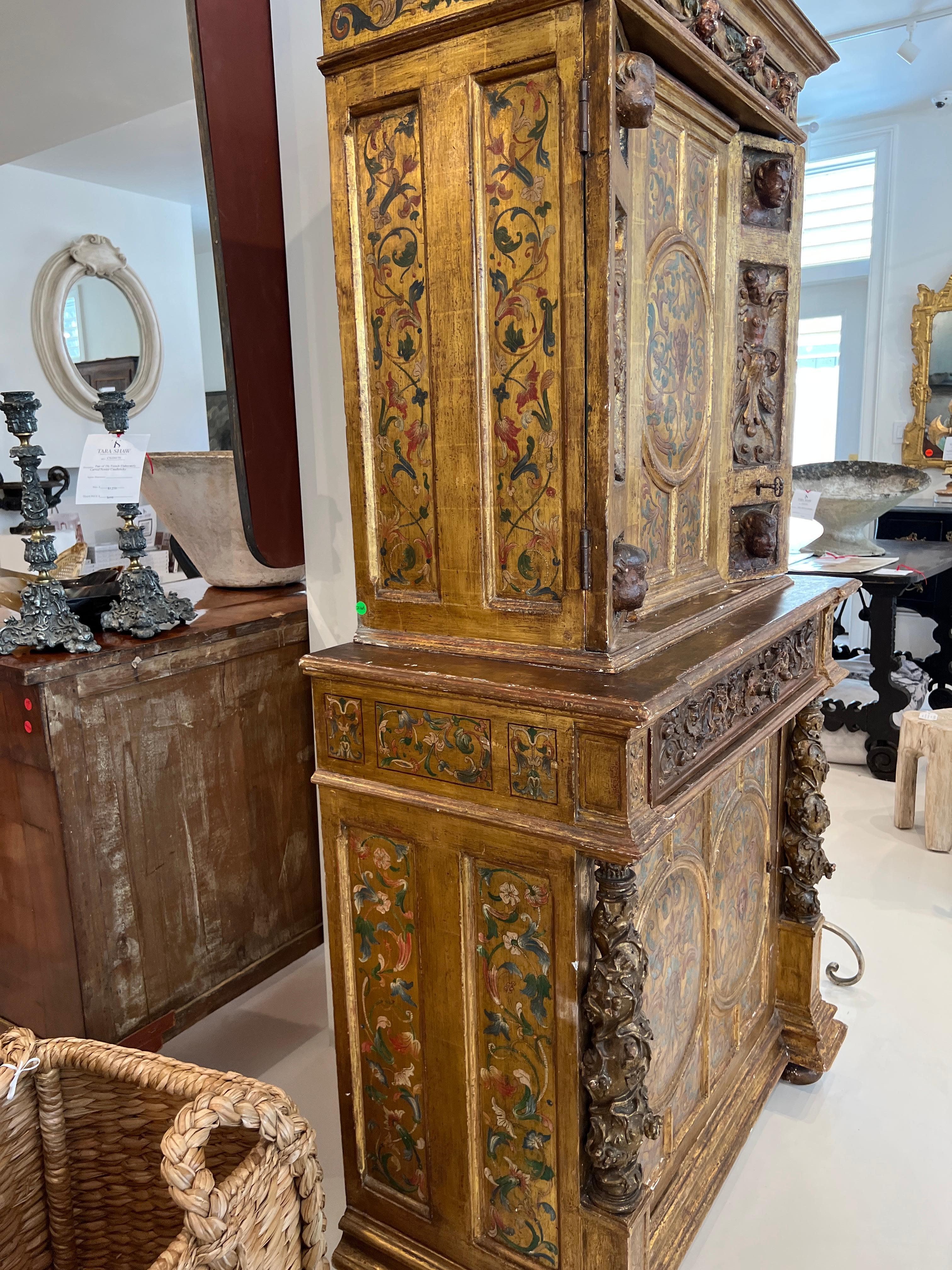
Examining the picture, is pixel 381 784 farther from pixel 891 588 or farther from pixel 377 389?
pixel 891 588

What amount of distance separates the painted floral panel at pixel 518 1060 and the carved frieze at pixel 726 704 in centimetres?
26

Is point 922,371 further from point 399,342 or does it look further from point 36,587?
point 36,587

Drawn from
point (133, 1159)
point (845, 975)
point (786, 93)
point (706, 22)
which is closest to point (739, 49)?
point (706, 22)

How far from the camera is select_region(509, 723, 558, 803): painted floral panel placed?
4.05 ft

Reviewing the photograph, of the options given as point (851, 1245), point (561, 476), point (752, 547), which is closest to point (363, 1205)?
point (851, 1245)

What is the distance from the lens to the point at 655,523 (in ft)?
5.16

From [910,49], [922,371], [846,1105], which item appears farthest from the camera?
[922,371]

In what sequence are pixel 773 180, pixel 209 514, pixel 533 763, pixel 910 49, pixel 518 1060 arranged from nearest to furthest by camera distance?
pixel 533 763 < pixel 518 1060 < pixel 773 180 < pixel 209 514 < pixel 910 49

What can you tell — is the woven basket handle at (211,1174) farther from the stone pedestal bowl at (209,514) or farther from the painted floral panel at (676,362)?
the stone pedestal bowl at (209,514)

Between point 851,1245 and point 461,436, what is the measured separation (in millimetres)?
1654

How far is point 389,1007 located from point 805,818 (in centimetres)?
112

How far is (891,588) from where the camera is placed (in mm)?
3877

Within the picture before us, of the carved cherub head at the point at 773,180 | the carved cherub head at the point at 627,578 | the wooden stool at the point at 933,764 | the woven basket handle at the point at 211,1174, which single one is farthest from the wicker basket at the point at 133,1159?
the wooden stool at the point at 933,764

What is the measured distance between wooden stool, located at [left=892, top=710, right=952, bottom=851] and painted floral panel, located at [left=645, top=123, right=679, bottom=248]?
98.4 inches
